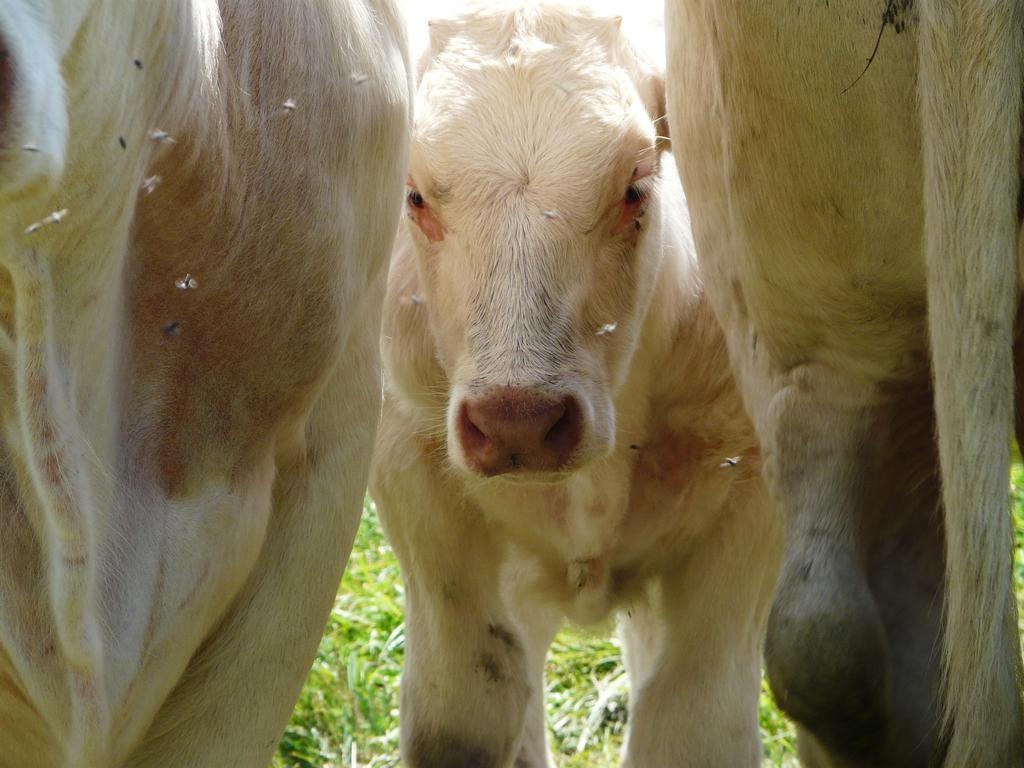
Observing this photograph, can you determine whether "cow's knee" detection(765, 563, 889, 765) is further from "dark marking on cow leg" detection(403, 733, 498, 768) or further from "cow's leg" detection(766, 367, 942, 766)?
"dark marking on cow leg" detection(403, 733, 498, 768)

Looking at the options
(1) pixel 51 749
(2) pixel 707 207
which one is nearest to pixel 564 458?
(2) pixel 707 207

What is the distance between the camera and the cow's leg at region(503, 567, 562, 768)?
4.12 m

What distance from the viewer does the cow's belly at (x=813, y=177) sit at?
2441 millimetres

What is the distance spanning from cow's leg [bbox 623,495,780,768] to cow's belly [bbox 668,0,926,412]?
95 centimetres

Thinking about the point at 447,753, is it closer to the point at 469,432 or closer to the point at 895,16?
the point at 469,432

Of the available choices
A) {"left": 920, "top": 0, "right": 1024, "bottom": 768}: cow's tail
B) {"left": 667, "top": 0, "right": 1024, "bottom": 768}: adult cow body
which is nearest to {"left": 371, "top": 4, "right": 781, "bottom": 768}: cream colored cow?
{"left": 667, "top": 0, "right": 1024, "bottom": 768}: adult cow body

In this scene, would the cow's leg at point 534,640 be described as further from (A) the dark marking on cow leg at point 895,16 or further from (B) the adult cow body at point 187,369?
(A) the dark marking on cow leg at point 895,16

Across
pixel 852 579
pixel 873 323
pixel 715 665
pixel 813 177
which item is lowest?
pixel 715 665

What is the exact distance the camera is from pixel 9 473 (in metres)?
2.28

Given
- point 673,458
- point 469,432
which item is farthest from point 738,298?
point 673,458

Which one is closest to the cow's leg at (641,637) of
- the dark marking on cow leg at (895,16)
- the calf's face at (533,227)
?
the calf's face at (533,227)

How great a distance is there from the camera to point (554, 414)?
308cm

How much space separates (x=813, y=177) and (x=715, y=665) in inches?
60.2

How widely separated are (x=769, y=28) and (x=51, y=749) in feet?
4.91
